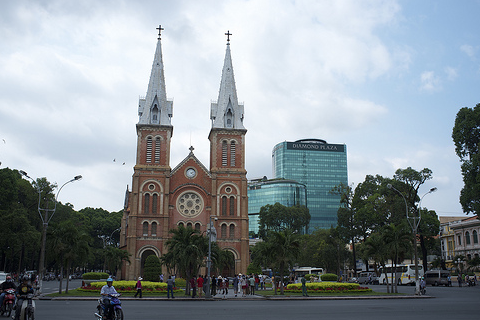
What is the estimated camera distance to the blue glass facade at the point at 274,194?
140000mm

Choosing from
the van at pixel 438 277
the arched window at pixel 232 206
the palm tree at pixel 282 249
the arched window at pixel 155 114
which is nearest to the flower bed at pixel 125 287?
the palm tree at pixel 282 249

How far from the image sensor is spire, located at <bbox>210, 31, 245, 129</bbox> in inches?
2532

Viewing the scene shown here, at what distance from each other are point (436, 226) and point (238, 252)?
2511 centimetres

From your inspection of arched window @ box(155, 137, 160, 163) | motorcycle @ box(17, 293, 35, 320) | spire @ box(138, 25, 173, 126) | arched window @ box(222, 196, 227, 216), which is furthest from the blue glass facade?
motorcycle @ box(17, 293, 35, 320)

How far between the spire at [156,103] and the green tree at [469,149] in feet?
117

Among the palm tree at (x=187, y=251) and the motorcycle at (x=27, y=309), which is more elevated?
the palm tree at (x=187, y=251)

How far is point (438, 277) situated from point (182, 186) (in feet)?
107

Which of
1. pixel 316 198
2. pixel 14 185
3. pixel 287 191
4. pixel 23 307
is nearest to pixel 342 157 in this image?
pixel 316 198

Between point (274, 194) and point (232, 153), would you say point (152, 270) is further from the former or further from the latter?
point (274, 194)

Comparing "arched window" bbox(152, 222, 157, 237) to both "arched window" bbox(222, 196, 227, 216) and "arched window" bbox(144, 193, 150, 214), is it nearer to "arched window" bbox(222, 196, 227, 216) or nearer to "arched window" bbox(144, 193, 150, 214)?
"arched window" bbox(144, 193, 150, 214)

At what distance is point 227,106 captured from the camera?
65.0 metres

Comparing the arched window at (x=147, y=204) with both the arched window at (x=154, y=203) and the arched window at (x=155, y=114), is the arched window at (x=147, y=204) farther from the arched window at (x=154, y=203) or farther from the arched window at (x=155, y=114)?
the arched window at (x=155, y=114)

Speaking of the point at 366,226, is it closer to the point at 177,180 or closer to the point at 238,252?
the point at 238,252

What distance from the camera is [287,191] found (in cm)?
14050
